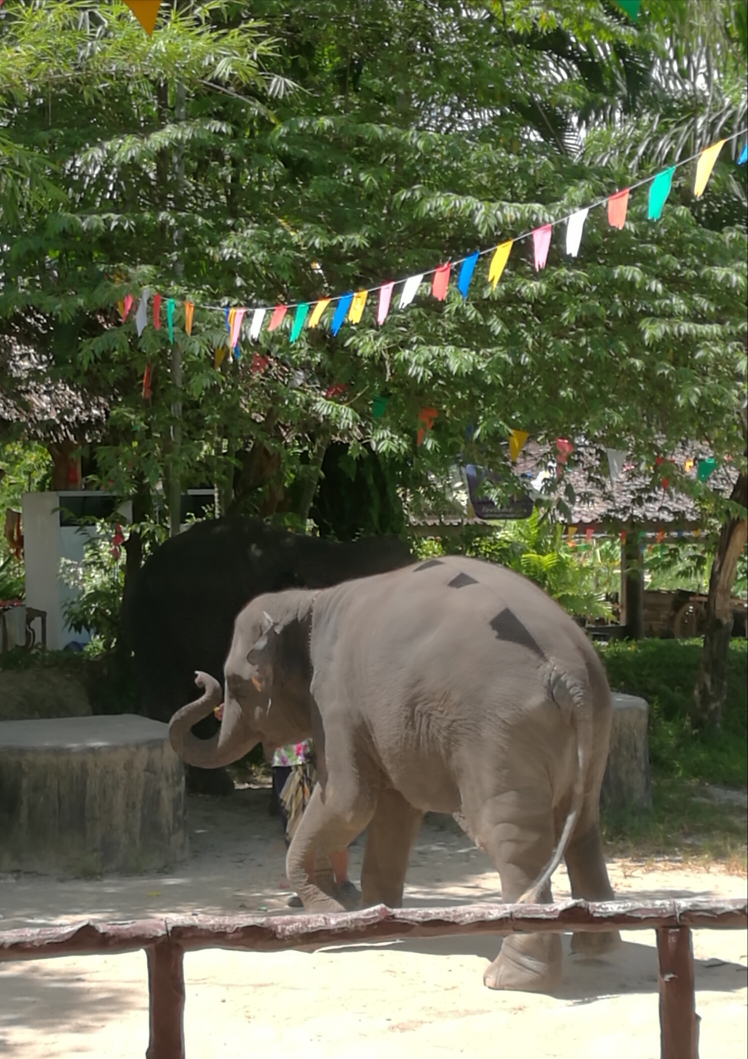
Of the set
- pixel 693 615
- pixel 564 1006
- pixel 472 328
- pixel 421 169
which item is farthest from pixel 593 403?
pixel 693 615

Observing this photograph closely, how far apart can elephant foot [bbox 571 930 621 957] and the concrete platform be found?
111 inches

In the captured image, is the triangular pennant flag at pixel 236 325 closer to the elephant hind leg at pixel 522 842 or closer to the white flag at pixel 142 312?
the white flag at pixel 142 312

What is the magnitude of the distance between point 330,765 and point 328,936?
9.55 ft

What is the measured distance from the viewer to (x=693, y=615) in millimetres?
18766

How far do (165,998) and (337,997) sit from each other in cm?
265

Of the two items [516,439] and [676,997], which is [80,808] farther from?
[676,997]

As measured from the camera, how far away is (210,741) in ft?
20.9

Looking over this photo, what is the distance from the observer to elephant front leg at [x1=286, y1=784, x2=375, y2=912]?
18.5ft

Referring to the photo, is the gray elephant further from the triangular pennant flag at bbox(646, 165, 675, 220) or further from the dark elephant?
the dark elephant

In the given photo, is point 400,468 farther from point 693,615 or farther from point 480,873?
point 693,615

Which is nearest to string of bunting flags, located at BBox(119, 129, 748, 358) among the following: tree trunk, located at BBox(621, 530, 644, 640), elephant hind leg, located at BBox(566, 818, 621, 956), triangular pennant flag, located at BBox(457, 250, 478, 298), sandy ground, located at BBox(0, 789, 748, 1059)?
triangular pennant flag, located at BBox(457, 250, 478, 298)

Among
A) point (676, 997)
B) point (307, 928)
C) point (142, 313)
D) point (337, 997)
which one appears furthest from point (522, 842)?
point (142, 313)

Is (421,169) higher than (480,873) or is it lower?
higher

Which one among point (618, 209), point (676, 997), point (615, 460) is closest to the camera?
point (676, 997)
